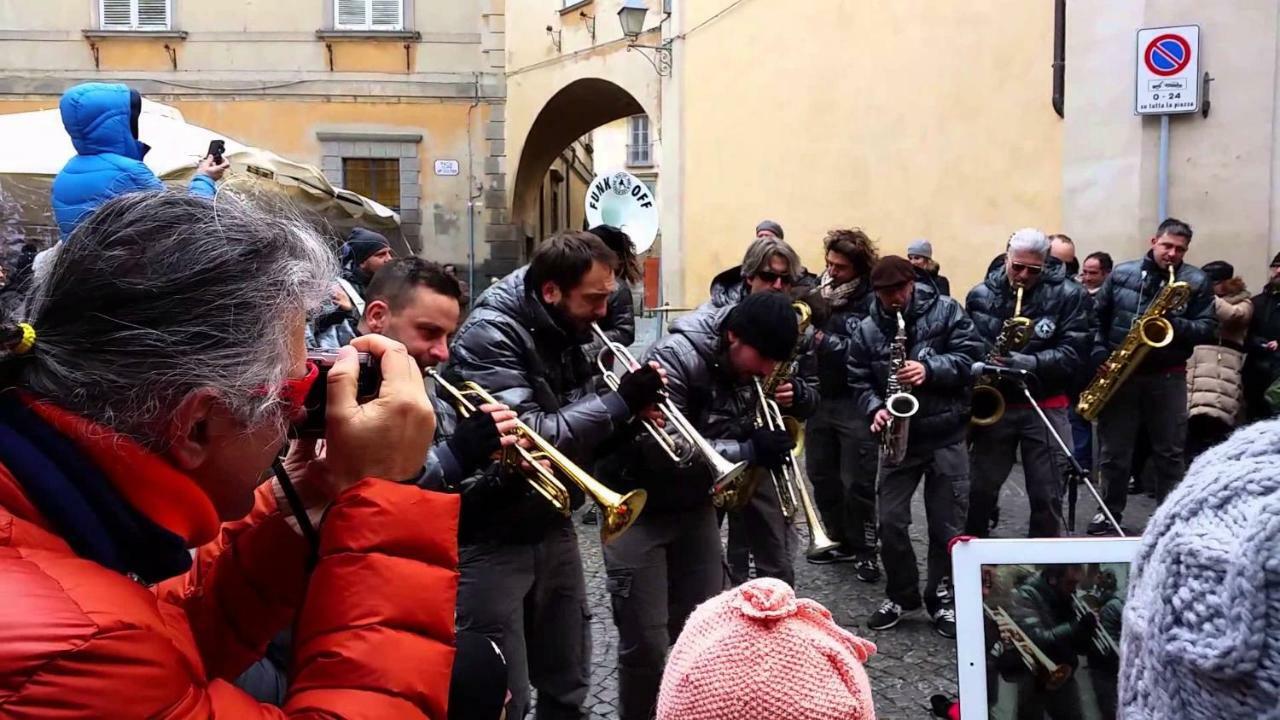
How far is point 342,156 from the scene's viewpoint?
18188 millimetres

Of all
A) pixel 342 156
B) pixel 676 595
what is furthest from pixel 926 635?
pixel 342 156

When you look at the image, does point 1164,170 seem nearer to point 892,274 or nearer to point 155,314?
point 892,274

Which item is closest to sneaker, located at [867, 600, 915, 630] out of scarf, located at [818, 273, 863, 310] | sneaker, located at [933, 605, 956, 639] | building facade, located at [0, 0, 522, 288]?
sneaker, located at [933, 605, 956, 639]

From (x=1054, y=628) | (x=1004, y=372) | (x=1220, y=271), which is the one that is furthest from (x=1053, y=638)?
(x=1220, y=271)

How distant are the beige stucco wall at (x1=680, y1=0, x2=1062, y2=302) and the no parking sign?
1.37 m

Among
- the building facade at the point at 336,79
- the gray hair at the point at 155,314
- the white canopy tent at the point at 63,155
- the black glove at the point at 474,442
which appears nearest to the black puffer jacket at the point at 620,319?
the white canopy tent at the point at 63,155

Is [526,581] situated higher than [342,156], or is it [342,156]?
[342,156]

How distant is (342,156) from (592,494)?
655 inches

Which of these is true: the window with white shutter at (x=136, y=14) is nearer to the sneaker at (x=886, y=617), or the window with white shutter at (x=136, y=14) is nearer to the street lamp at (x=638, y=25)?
the street lamp at (x=638, y=25)

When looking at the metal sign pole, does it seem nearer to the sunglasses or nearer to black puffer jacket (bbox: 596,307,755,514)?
the sunglasses

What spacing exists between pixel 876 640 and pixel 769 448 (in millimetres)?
1384

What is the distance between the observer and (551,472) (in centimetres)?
286

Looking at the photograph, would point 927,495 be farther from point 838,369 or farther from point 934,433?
point 838,369

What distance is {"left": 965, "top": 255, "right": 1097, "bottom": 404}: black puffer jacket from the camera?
5.27m
